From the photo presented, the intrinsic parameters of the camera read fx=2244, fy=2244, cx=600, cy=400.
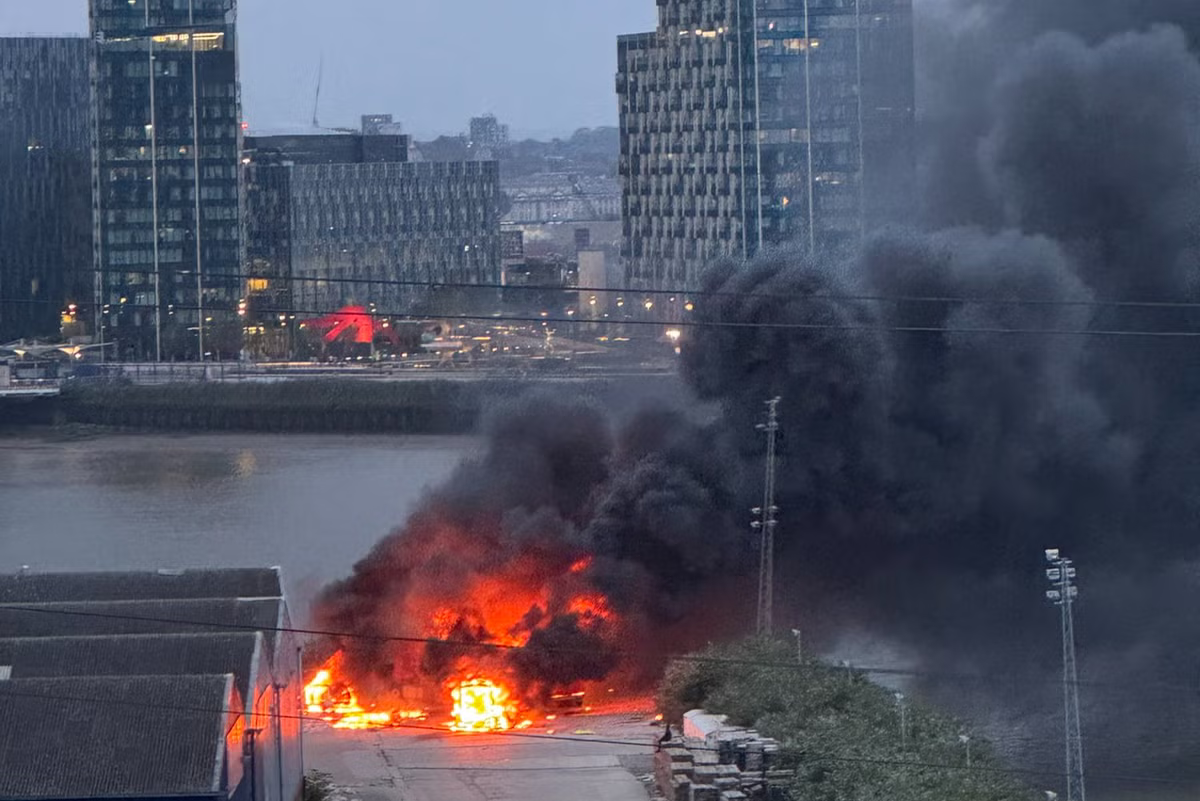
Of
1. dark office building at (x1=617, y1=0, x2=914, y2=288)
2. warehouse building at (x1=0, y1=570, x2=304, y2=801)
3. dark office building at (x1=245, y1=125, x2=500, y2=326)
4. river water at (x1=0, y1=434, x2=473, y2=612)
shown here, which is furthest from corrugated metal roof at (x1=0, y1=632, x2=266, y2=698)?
dark office building at (x1=245, y1=125, x2=500, y2=326)

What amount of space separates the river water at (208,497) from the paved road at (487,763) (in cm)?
346

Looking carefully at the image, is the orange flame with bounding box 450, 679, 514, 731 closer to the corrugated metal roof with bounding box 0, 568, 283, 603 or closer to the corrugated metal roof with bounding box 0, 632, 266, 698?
the corrugated metal roof with bounding box 0, 568, 283, 603

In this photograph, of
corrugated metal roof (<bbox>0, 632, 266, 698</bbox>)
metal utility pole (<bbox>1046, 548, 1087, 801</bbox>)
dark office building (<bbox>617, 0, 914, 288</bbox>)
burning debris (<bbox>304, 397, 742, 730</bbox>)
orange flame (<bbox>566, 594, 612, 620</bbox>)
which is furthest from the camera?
dark office building (<bbox>617, 0, 914, 288</bbox>)

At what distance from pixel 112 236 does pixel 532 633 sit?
58.9 ft

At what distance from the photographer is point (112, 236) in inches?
1136

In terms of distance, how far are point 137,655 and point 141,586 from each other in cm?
137

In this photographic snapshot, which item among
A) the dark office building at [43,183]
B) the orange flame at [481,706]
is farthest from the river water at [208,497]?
the dark office building at [43,183]

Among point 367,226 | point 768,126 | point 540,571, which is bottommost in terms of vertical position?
point 540,571

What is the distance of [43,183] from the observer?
32219 mm

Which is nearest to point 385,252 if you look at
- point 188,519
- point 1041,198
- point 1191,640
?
point 188,519

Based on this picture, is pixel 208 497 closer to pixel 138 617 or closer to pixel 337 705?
pixel 337 705

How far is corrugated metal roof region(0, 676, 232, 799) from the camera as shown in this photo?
299 inches

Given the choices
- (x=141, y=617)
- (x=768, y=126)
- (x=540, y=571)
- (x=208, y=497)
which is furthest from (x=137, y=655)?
(x=768, y=126)

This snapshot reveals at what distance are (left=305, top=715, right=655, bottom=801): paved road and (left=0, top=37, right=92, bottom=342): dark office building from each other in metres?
19.6
